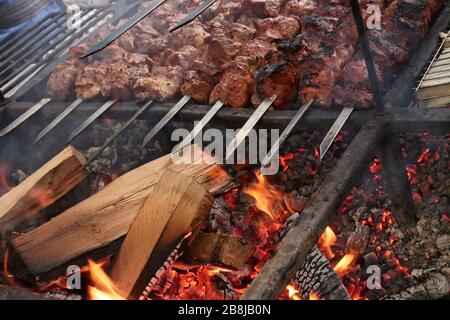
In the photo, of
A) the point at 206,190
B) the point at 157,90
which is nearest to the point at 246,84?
the point at 157,90

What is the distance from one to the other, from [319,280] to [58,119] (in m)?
2.90

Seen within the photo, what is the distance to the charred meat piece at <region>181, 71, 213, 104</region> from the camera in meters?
4.07

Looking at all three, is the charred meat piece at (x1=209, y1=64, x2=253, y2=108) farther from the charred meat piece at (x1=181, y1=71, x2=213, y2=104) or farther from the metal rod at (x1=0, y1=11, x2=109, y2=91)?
the metal rod at (x1=0, y1=11, x2=109, y2=91)

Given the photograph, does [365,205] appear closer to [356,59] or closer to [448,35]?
[356,59]

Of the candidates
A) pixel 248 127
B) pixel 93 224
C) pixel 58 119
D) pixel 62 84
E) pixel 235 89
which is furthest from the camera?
pixel 62 84

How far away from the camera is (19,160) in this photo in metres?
4.98

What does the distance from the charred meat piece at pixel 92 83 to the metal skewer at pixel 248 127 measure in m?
1.70

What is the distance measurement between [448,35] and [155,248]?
338 centimetres

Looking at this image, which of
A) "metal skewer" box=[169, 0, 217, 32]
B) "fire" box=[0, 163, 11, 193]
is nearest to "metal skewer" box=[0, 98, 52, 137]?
"fire" box=[0, 163, 11, 193]

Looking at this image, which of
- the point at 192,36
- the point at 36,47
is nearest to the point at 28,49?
the point at 36,47

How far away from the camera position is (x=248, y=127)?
3.46m

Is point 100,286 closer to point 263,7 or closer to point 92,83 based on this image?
point 92,83

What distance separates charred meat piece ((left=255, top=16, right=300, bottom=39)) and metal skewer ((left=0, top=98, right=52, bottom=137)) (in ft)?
7.84
